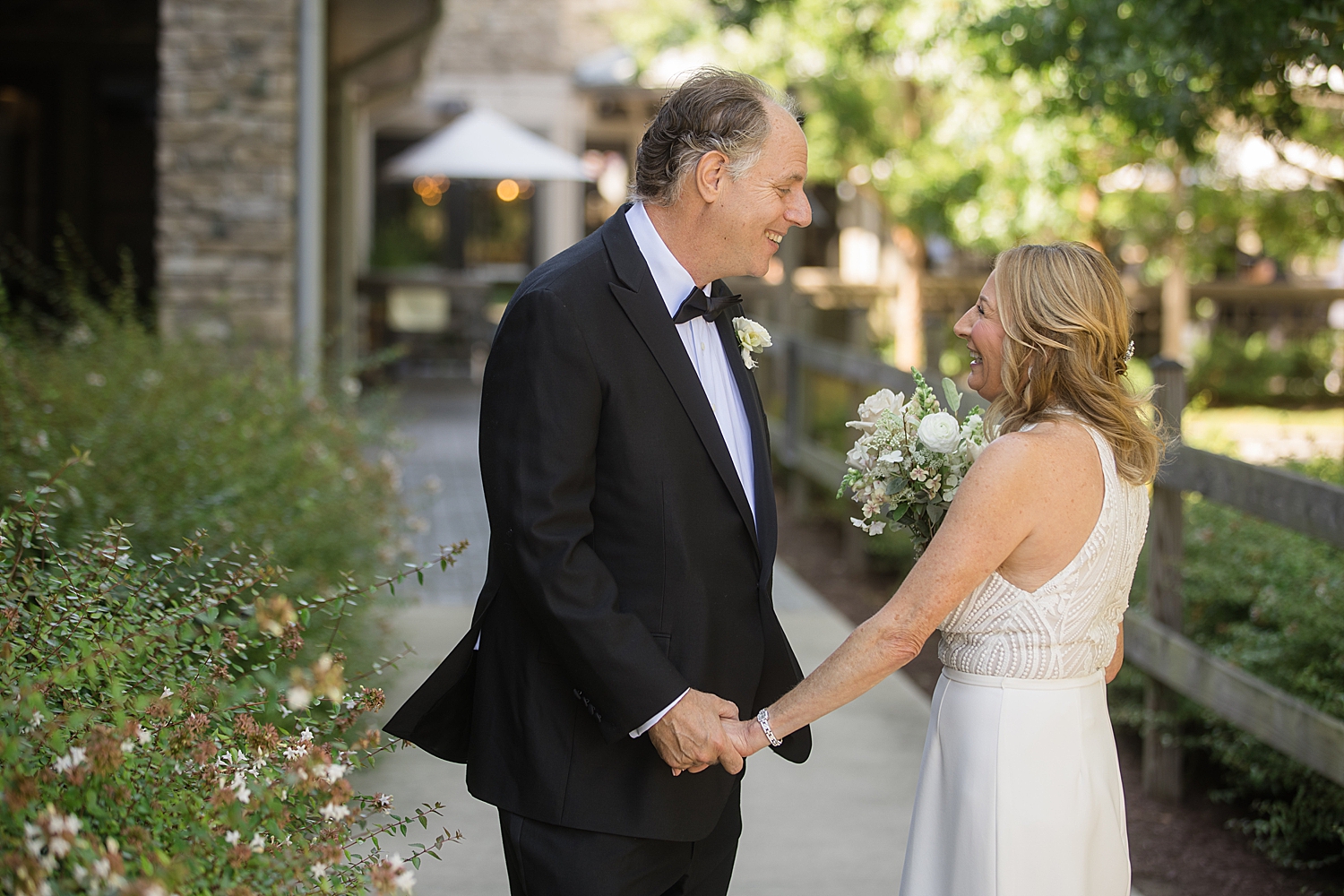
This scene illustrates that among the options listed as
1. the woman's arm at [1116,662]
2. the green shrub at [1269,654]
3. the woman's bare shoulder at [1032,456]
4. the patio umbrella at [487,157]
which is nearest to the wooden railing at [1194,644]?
the green shrub at [1269,654]

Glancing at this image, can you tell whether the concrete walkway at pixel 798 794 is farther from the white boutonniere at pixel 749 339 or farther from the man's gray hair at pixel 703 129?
the man's gray hair at pixel 703 129

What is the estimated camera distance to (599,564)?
7.06 feet

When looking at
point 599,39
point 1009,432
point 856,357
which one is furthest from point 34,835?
point 599,39

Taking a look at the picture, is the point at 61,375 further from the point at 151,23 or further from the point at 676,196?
the point at 151,23

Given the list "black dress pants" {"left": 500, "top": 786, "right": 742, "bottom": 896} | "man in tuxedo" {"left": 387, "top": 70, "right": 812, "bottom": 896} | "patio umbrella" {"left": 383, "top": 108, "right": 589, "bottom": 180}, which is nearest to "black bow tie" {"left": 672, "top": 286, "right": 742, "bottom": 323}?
"man in tuxedo" {"left": 387, "top": 70, "right": 812, "bottom": 896}

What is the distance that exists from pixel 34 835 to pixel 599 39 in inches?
818

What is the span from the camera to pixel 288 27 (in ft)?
24.7

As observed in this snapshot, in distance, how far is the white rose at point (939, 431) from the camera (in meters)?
2.36

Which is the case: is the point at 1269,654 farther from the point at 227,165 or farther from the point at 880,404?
the point at 227,165

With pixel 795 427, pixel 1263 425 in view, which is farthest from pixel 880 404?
pixel 1263 425

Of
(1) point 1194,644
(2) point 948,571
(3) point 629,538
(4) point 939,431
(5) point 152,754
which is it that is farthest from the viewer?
(1) point 1194,644

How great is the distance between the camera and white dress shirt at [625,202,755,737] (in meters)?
2.36

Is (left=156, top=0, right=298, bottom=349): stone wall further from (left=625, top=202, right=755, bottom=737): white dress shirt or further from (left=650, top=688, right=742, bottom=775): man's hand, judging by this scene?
(left=650, top=688, right=742, bottom=775): man's hand

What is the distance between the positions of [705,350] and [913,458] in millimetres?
431
